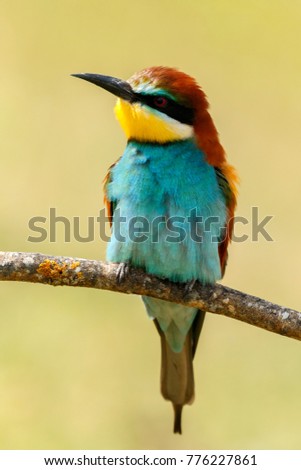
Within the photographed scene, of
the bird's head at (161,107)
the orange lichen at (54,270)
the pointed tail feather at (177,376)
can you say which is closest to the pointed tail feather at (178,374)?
the pointed tail feather at (177,376)

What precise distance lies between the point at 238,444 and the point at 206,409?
28cm

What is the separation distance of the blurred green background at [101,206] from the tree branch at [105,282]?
1.20 meters

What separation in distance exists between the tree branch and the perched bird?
0.71 ft

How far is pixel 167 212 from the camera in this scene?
127 inches

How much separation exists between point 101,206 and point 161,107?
1658 mm

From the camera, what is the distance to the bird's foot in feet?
9.66

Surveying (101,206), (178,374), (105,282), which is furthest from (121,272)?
(101,206)

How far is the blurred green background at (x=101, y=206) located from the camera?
408 centimetres

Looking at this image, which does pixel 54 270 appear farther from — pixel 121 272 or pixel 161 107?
pixel 161 107

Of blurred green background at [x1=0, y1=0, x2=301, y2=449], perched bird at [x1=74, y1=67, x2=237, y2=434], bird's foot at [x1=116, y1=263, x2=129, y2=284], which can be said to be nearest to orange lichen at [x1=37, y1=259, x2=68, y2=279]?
bird's foot at [x1=116, y1=263, x2=129, y2=284]

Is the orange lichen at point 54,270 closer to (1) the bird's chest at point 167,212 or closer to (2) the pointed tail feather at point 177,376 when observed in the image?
(1) the bird's chest at point 167,212

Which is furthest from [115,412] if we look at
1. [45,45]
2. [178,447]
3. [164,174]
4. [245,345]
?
[45,45]

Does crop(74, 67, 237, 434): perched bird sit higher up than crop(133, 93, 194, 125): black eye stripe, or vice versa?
crop(133, 93, 194, 125): black eye stripe

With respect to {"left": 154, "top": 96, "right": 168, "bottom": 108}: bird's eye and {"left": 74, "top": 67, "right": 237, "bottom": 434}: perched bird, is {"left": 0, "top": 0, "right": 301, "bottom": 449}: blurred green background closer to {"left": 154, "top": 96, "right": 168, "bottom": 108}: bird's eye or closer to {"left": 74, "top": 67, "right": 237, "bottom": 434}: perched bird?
{"left": 74, "top": 67, "right": 237, "bottom": 434}: perched bird
